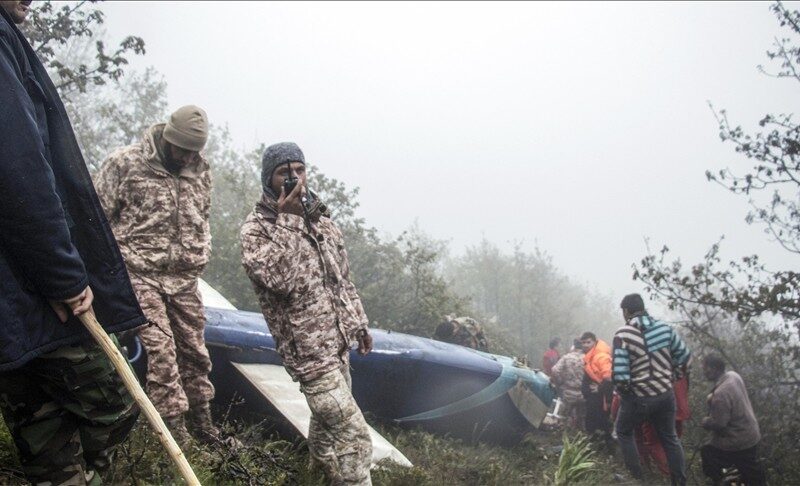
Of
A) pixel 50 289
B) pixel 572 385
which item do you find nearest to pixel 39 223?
pixel 50 289

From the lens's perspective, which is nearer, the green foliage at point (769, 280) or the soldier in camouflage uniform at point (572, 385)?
the green foliage at point (769, 280)

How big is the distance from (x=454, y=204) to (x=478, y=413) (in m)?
182

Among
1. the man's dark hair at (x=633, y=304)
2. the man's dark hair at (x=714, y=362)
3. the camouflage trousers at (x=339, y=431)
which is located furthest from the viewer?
the man's dark hair at (x=714, y=362)

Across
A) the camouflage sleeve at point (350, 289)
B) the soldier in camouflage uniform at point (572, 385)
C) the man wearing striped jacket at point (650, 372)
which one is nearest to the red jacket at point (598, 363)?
the soldier in camouflage uniform at point (572, 385)

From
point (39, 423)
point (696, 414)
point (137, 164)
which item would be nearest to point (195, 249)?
point (137, 164)

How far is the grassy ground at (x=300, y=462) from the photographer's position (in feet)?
10.2

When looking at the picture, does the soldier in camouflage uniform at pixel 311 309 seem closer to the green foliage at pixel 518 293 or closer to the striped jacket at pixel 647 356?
the striped jacket at pixel 647 356

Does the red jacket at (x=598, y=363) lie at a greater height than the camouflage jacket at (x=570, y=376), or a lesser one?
greater

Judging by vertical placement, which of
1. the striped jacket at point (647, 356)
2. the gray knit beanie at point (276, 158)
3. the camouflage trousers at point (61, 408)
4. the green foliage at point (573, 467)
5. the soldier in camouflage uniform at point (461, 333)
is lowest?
the green foliage at point (573, 467)

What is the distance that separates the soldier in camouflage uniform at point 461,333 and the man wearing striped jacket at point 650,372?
3323 millimetres

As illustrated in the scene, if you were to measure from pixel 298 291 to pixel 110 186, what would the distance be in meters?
1.41

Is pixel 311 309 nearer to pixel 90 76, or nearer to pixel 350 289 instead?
pixel 350 289

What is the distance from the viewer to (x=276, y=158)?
3.63 m

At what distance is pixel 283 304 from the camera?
3406 millimetres
